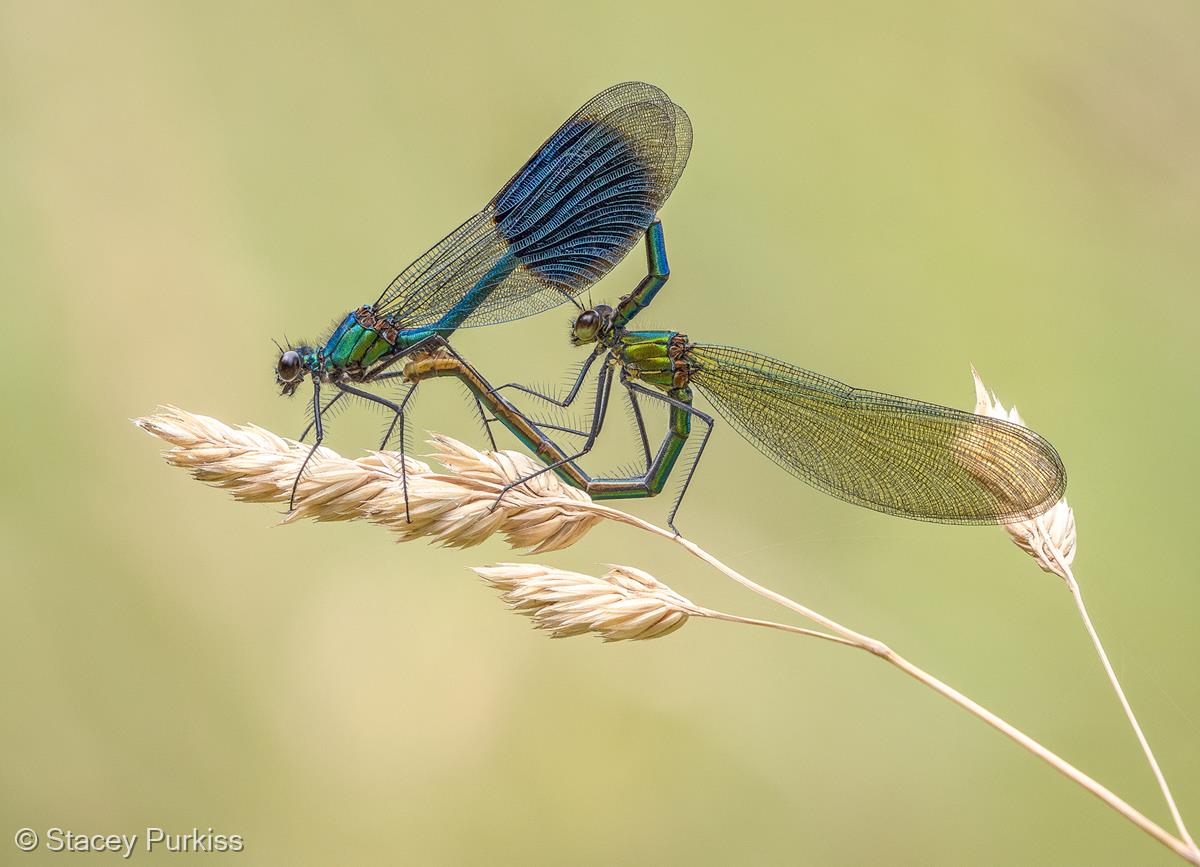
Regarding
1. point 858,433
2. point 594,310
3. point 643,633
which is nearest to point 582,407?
point 594,310

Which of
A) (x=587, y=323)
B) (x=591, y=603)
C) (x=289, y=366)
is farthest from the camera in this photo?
(x=587, y=323)

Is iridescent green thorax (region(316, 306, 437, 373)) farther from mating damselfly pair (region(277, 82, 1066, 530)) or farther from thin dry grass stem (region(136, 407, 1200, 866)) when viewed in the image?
thin dry grass stem (region(136, 407, 1200, 866))

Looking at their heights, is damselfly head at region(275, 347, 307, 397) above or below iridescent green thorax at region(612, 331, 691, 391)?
below

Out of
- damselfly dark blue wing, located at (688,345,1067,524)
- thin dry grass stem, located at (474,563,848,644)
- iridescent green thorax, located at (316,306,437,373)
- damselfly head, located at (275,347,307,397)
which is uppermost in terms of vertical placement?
damselfly dark blue wing, located at (688,345,1067,524)

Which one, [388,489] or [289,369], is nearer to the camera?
[388,489]

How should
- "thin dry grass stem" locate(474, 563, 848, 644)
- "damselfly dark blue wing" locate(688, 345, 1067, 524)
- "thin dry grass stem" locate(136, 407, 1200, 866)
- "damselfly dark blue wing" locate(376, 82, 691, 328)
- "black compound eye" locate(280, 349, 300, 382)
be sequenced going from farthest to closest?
"damselfly dark blue wing" locate(376, 82, 691, 328) < "black compound eye" locate(280, 349, 300, 382) < "damselfly dark blue wing" locate(688, 345, 1067, 524) < "thin dry grass stem" locate(136, 407, 1200, 866) < "thin dry grass stem" locate(474, 563, 848, 644)

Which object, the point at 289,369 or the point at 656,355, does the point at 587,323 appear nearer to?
the point at 656,355

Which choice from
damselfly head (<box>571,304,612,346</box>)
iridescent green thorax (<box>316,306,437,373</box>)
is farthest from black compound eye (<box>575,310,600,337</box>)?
iridescent green thorax (<box>316,306,437,373</box>)

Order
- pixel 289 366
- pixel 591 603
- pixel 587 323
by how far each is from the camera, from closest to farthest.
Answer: pixel 591 603 → pixel 289 366 → pixel 587 323

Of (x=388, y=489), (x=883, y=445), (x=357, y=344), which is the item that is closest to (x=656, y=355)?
(x=883, y=445)
